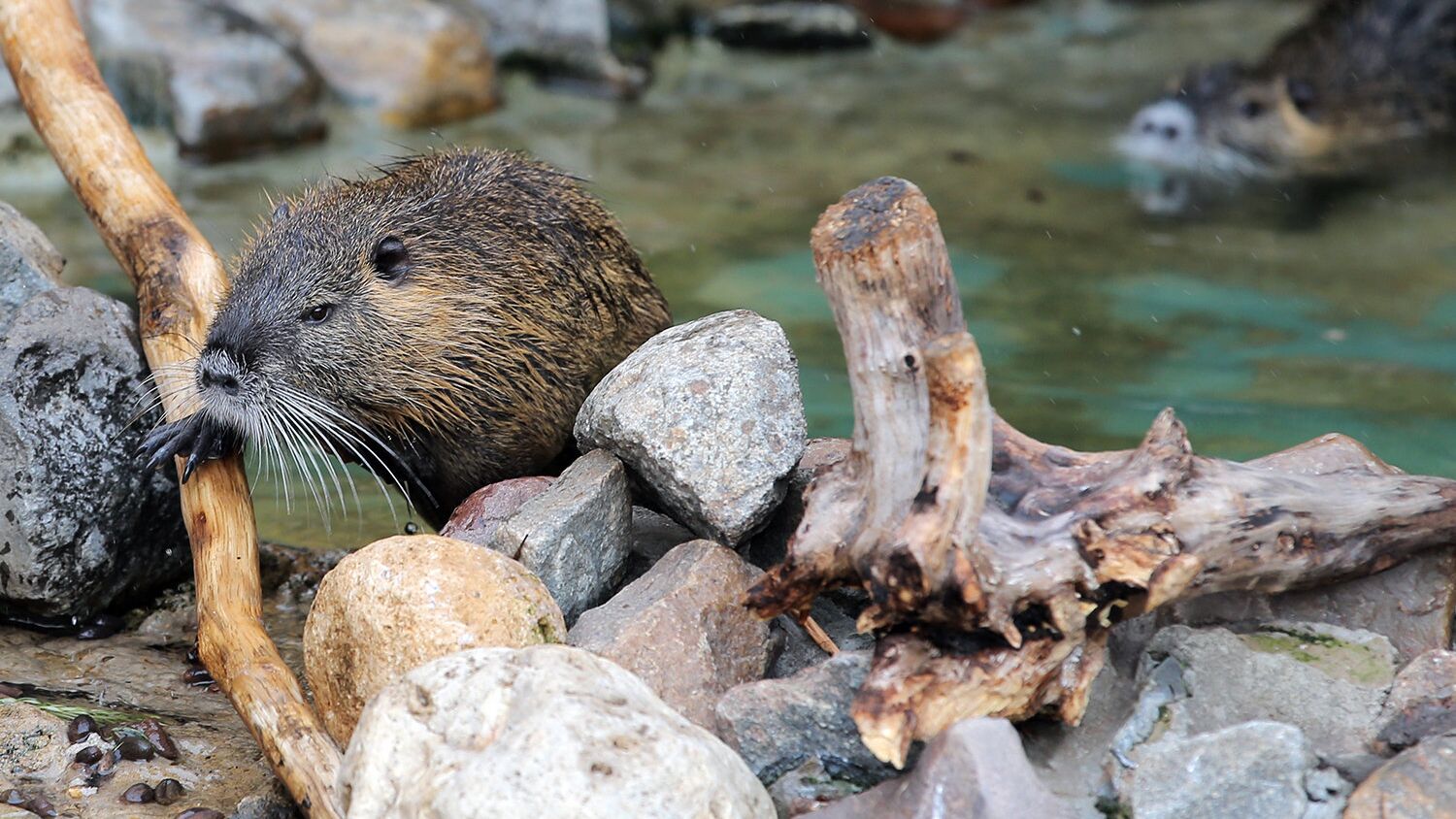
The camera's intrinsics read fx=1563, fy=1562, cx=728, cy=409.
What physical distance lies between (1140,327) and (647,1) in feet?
12.9

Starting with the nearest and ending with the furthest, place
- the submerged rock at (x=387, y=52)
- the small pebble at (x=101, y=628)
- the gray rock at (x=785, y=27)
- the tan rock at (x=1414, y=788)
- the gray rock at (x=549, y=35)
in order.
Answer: the tan rock at (x=1414, y=788), the small pebble at (x=101, y=628), the submerged rock at (x=387, y=52), the gray rock at (x=549, y=35), the gray rock at (x=785, y=27)

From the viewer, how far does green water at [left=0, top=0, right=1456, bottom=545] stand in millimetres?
5375

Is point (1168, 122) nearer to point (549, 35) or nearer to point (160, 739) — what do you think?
point (549, 35)

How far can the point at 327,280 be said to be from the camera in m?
3.56

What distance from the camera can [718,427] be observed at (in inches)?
122

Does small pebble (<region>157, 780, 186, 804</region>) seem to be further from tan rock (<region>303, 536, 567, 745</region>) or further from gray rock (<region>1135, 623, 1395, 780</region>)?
gray rock (<region>1135, 623, 1395, 780</region>)

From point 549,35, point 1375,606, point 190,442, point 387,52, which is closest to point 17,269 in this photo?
point 190,442

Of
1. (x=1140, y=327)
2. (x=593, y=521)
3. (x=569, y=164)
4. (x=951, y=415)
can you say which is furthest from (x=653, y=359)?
(x=569, y=164)

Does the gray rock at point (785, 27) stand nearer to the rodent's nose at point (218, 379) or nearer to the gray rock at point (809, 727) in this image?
the rodent's nose at point (218, 379)

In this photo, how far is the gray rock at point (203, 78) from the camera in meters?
7.08

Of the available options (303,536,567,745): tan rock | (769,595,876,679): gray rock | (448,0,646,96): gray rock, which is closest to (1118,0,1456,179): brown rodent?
(448,0,646,96): gray rock

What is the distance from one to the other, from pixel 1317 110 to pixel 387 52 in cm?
465

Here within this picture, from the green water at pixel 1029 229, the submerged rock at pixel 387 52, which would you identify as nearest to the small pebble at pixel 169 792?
the green water at pixel 1029 229

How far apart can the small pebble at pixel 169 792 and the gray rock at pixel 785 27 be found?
259 inches
